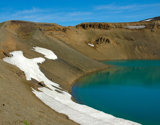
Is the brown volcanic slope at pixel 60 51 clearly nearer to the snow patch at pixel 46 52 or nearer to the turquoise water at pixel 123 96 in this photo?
the snow patch at pixel 46 52

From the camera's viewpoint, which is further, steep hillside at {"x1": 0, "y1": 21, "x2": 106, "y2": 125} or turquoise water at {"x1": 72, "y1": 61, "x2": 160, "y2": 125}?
turquoise water at {"x1": 72, "y1": 61, "x2": 160, "y2": 125}

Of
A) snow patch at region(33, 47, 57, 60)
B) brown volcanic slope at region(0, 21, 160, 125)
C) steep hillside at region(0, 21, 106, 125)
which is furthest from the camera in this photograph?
snow patch at region(33, 47, 57, 60)

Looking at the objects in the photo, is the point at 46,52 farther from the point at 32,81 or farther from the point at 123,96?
the point at 123,96

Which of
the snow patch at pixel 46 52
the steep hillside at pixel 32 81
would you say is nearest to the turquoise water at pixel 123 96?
the steep hillside at pixel 32 81

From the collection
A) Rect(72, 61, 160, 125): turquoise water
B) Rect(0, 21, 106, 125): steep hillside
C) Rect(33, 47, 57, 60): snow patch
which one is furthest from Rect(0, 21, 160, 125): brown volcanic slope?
Rect(72, 61, 160, 125): turquoise water

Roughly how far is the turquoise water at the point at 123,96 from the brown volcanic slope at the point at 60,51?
347 cm

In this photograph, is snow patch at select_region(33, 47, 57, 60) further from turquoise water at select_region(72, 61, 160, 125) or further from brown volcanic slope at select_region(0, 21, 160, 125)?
turquoise water at select_region(72, 61, 160, 125)

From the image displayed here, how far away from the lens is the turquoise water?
68.9 ft

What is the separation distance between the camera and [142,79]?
133ft

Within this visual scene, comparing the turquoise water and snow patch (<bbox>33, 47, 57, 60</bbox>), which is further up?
snow patch (<bbox>33, 47, 57, 60</bbox>)

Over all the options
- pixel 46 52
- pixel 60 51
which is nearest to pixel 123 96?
pixel 46 52

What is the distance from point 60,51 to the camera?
47812 mm

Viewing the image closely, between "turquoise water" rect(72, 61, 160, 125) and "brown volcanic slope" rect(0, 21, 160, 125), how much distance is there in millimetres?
3469

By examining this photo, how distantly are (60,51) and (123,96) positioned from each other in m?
24.1
